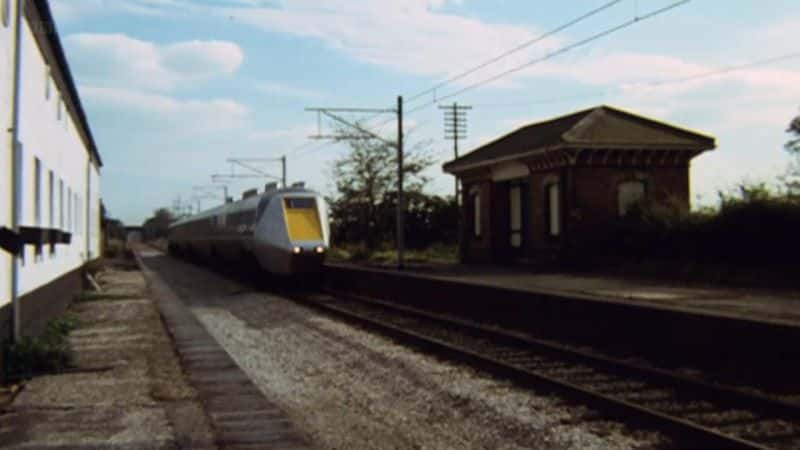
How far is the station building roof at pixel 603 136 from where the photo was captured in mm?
27487

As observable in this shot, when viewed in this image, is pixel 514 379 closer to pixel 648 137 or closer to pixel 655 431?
pixel 655 431

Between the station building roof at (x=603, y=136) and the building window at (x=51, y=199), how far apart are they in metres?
14.6

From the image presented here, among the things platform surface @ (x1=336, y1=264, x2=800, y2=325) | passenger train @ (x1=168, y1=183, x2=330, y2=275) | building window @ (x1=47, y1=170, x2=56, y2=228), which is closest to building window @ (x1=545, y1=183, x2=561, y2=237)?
platform surface @ (x1=336, y1=264, x2=800, y2=325)

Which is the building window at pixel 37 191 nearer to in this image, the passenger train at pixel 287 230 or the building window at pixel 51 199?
the building window at pixel 51 199

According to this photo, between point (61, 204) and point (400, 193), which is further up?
point (400, 193)

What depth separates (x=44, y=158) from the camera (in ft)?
52.0

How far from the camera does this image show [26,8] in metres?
13.2

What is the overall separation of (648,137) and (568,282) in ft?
27.9

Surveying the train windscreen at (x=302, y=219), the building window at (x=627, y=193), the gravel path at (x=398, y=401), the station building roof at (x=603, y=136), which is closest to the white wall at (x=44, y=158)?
the gravel path at (x=398, y=401)

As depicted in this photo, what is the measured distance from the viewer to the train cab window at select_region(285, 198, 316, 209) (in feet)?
86.6

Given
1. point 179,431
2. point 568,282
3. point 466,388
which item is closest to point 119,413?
point 179,431

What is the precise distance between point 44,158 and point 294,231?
10699 millimetres

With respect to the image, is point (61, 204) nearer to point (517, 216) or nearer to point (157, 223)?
point (517, 216)

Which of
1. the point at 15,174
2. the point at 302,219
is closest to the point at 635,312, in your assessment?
the point at 15,174
